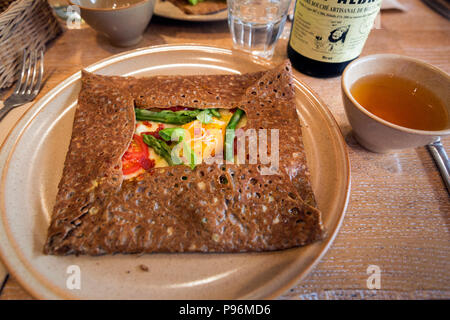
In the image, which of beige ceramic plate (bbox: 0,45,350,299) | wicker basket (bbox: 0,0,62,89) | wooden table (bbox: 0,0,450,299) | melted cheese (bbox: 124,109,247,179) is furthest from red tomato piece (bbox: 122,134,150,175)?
wicker basket (bbox: 0,0,62,89)

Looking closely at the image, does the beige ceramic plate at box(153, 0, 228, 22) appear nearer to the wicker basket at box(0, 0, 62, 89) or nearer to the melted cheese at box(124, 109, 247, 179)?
the wicker basket at box(0, 0, 62, 89)

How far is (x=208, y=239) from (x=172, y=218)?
0.19 m

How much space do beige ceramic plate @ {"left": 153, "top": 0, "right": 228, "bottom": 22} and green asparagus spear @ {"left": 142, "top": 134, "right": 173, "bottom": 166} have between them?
131cm

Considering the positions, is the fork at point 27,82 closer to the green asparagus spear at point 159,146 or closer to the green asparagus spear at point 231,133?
the green asparagus spear at point 159,146

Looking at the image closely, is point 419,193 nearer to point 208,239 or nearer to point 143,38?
point 208,239

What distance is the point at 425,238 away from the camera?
1.25 metres

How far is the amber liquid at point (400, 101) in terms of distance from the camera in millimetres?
1483

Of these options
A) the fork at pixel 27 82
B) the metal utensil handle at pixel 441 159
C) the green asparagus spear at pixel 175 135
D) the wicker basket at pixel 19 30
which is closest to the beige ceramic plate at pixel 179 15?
the wicker basket at pixel 19 30

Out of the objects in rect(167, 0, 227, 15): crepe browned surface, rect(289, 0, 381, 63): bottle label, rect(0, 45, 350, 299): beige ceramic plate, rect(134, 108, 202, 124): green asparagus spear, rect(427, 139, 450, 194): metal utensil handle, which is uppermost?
rect(289, 0, 381, 63): bottle label

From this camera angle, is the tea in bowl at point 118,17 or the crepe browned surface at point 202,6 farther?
the crepe browned surface at point 202,6

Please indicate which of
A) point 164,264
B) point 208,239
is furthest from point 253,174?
point 164,264

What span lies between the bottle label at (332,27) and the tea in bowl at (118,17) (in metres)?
1.07

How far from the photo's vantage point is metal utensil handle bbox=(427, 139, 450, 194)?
1453 mm
